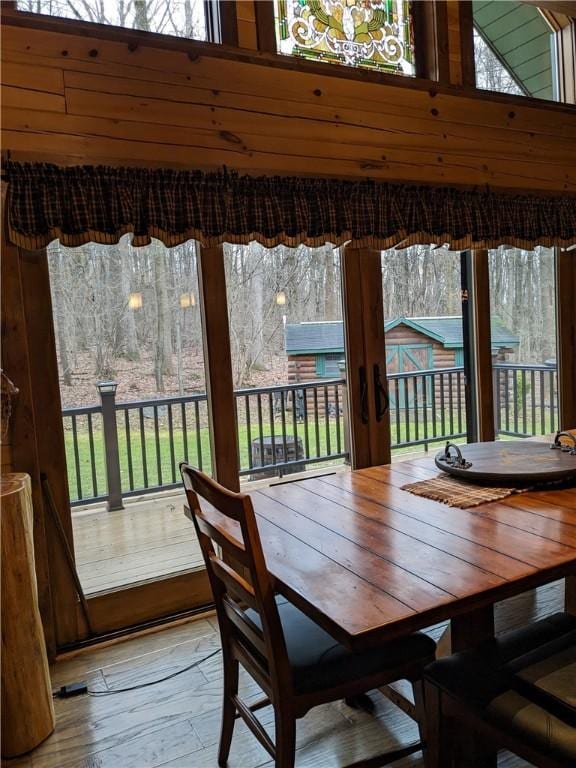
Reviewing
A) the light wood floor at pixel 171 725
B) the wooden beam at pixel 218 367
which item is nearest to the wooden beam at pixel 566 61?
the wooden beam at pixel 218 367

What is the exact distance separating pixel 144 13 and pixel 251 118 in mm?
674

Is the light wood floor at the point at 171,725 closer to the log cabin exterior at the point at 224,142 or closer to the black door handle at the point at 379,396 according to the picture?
the log cabin exterior at the point at 224,142

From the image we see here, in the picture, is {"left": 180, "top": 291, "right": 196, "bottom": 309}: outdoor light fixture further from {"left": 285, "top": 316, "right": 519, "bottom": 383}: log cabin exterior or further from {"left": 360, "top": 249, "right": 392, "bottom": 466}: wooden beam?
{"left": 360, "top": 249, "right": 392, "bottom": 466}: wooden beam

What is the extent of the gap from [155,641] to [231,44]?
2.87m

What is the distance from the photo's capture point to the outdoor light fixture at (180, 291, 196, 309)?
2.90m

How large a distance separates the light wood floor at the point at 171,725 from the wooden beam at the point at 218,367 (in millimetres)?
877

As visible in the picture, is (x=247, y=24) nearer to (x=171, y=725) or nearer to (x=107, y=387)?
(x=107, y=387)

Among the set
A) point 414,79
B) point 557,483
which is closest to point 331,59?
point 414,79

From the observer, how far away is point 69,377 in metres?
2.68

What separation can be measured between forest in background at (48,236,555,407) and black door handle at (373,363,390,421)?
352 mm

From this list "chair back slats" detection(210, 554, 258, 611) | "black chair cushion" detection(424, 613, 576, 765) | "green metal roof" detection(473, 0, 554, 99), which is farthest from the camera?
"green metal roof" detection(473, 0, 554, 99)

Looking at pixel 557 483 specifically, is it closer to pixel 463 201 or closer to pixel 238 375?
pixel 238 375

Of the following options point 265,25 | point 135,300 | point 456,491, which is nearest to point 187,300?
point 135,300

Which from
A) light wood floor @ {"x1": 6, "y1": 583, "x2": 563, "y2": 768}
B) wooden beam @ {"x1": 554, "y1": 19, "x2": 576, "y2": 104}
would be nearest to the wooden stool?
light wood floor @ {"x1": 6, "y1": 583, "x2": 563, "y2": 768}
